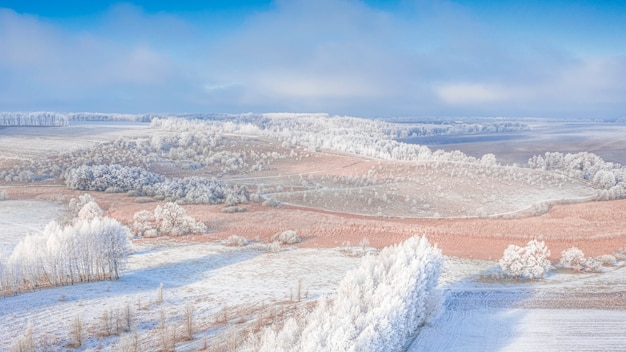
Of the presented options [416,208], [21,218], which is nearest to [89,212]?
[21,218]

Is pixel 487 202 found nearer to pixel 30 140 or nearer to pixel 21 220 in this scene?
pixel 21 220

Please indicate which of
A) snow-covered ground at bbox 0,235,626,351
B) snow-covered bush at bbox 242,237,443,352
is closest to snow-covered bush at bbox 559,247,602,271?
snow-covered ground at bbox 0,235,626,351

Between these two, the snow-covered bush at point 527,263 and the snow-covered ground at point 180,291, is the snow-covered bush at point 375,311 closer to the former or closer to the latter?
the snow-covered ground at point 180,291

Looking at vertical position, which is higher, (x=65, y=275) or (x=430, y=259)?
(x=430, y=259)

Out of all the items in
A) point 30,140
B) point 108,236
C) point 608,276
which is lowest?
point 608,276

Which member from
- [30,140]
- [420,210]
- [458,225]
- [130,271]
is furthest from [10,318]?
[30,140]

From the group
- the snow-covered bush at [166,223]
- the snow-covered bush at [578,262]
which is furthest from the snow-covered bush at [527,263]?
the snow-covered bush at [166,223]

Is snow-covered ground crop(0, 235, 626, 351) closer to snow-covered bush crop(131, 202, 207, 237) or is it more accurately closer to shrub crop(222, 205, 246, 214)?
snow-covered bush crop(131, 202, 207, 237)
